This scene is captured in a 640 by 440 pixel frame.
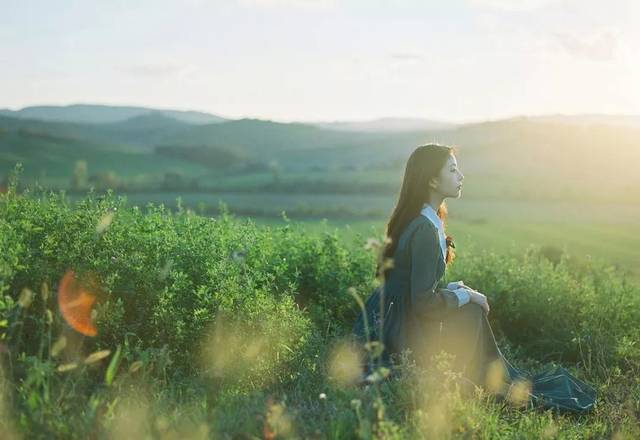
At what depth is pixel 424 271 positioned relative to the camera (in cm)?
532

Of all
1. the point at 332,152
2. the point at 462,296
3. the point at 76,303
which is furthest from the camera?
the point at 332,152

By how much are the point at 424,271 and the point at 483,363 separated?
36.8 inches

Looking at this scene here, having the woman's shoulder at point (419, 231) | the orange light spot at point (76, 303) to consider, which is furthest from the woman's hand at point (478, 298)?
the orange light spot at point (76, 303)

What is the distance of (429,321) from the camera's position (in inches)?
217

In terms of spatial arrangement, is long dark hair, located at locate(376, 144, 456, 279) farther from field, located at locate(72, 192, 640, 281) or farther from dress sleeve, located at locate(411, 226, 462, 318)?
field, located at locate(72, 192, 640, 281)

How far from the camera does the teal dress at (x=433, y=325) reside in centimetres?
534

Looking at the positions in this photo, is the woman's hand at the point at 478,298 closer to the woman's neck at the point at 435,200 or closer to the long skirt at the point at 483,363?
the long skirt at the point at 483,363

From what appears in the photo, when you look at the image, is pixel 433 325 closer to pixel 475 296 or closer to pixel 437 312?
pixel 437 312

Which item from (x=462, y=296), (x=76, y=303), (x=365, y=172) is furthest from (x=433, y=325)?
(x=365, y=172)

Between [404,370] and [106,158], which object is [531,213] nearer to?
[404,370]

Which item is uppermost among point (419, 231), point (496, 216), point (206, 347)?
point (419, 231)

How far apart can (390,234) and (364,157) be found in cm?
5886

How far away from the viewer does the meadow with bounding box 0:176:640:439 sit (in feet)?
13.8

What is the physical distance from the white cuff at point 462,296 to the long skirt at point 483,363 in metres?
0.08
